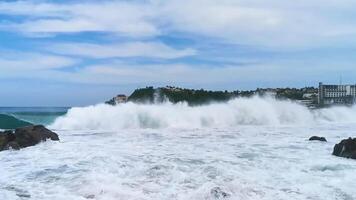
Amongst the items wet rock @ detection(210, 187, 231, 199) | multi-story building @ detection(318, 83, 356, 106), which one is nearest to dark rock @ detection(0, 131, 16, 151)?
wet rock @ detection(210, 187, 231, 199)

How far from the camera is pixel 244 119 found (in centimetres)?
3272

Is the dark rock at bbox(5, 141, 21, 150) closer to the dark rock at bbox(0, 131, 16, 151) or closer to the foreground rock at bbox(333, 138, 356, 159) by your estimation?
the dark rock at bbox(0, 131, 16, 151)

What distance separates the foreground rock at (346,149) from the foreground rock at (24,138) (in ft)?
30.9

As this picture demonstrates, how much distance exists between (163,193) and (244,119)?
23603 mm

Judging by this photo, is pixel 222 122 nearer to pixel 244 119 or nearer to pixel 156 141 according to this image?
pixel 244 119

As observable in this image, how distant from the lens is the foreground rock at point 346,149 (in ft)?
45.8

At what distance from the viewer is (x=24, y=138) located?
1675 cm

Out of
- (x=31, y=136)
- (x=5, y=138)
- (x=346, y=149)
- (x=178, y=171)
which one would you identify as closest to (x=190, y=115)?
(x=31, y=136)

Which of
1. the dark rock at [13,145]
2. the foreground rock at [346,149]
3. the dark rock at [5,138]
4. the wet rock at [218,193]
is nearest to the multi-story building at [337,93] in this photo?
the foreground rock at [346,149]

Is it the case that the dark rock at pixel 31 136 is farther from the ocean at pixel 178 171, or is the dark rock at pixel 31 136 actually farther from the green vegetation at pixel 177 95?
the green vegetation at pixel 177 95

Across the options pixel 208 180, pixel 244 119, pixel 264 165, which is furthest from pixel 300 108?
pixel 208 180

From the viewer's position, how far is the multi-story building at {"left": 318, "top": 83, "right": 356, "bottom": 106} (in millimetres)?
53081

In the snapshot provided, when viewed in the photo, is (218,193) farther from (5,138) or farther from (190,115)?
(190,115)

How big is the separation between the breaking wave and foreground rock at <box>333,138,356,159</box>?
592 inches
